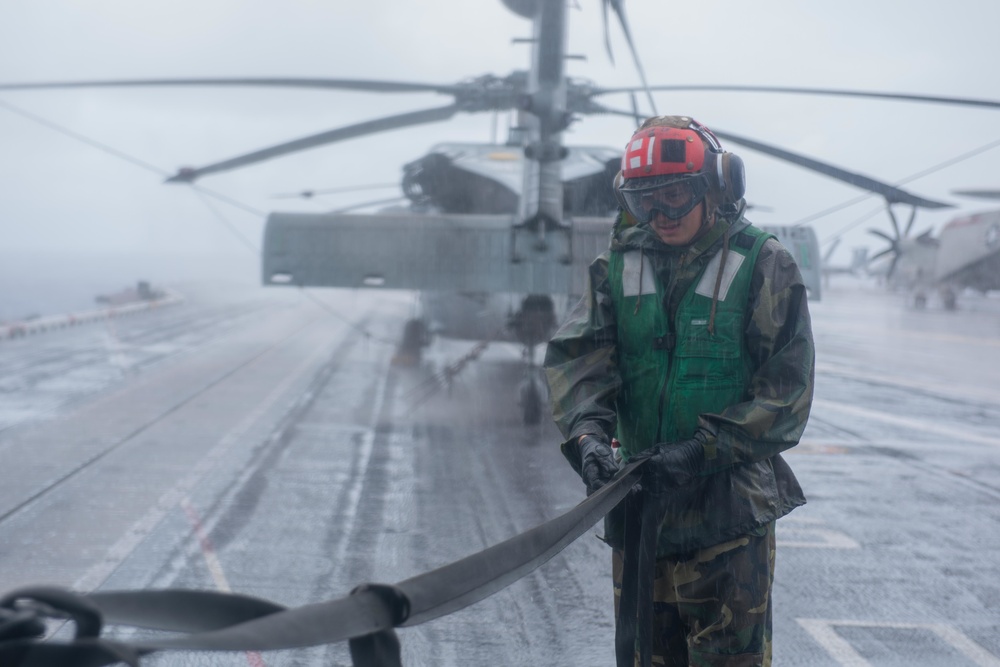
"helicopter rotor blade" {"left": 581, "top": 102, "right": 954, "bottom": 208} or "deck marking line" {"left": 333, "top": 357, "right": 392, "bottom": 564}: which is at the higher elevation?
"helicopter rotor blade" {"left": 581, "top": 102, "right": 954, "bottom": 208}

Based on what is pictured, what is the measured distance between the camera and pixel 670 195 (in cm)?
313

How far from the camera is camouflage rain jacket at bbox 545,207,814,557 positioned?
2900 millimetres

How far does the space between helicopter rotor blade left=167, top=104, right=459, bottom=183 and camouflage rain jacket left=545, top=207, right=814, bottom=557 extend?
788 centimetres

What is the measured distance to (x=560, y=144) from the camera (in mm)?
9711

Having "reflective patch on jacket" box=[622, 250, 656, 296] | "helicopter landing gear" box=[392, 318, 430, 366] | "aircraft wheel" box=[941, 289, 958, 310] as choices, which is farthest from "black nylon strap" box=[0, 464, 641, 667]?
"aircraft wheel" box=[941, 289, 958, 310]

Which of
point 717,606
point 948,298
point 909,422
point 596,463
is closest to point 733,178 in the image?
point 596,463

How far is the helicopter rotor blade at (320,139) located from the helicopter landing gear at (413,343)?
5426mm

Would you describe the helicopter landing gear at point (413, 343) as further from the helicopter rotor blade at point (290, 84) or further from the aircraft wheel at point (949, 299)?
the aircraft wheel at point (949, 299)

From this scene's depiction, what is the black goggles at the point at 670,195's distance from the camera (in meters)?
3.09

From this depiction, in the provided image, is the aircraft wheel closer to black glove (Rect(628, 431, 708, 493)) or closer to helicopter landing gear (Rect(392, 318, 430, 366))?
helicopter landing gear (Rect(392, 318, 430, 366))

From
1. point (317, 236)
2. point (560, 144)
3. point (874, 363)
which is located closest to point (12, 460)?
point (317, 236)

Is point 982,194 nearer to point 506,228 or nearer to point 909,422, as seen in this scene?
point 909,422

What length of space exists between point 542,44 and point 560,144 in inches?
38.5

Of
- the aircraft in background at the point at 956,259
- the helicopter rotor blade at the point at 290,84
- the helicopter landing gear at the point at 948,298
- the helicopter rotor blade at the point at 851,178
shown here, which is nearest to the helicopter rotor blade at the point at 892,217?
the helicopter rotor blade at the point at 851,178
